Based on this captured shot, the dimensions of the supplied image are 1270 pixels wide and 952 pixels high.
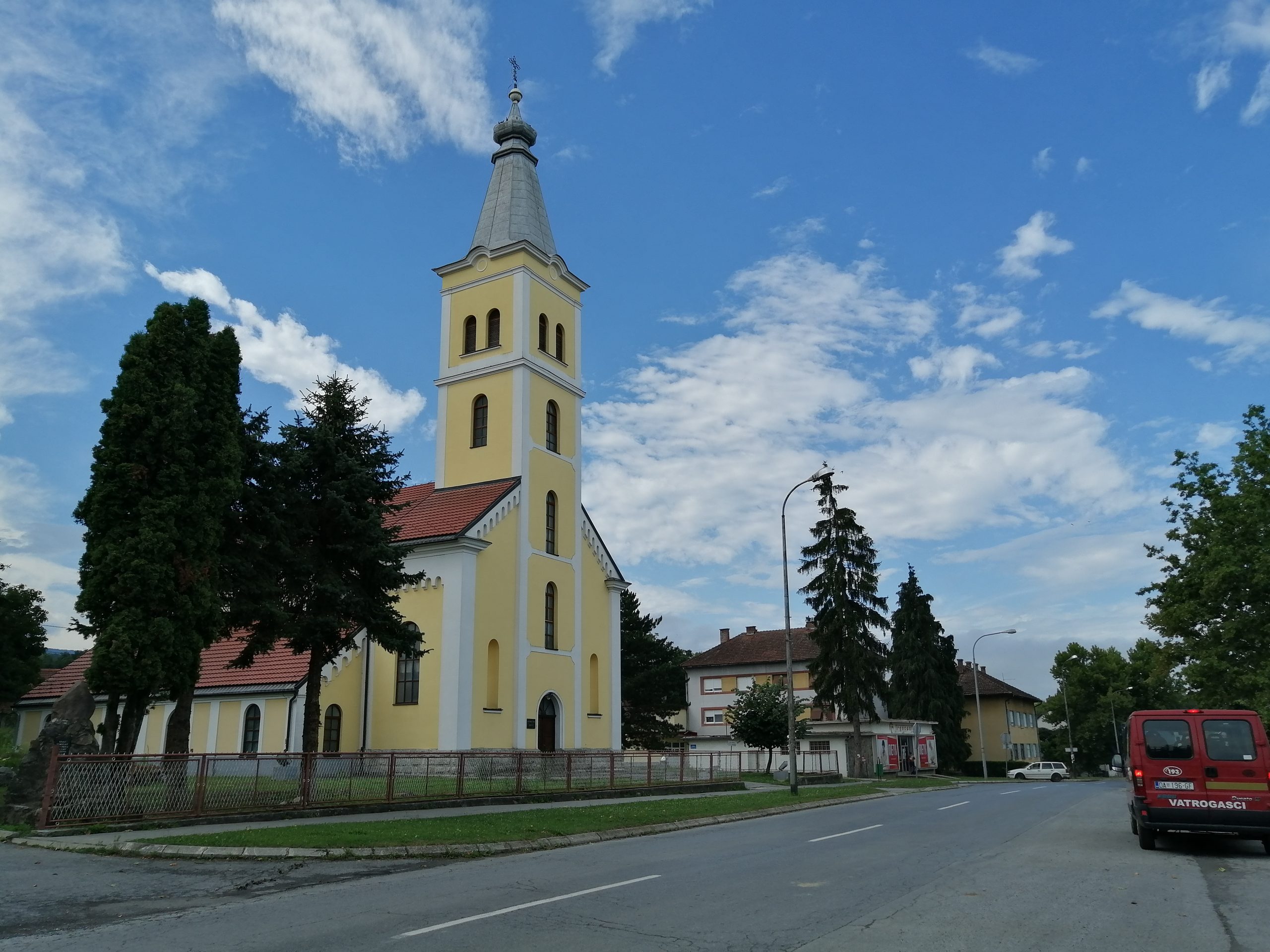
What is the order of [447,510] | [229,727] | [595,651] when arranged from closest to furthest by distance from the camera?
[229,727] → [447,510] → [595,651]

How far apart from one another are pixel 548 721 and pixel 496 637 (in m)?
4.12

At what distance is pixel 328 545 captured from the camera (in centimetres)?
2206

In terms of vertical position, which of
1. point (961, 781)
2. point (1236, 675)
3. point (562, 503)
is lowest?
point (961, 781)

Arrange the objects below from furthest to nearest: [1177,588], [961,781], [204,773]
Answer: [961,781], [1177,588], [204,773]

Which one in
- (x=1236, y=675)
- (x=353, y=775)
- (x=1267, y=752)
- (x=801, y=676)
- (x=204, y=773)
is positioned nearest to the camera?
(x=1267, y=752)

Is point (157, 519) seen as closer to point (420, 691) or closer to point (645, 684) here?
point (420, 691)

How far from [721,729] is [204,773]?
5684 centimetres

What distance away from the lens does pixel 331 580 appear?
21.3m

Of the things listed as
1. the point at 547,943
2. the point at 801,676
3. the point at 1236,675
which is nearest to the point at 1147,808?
the point at 547,943

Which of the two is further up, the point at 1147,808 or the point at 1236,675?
the point at 1236,675

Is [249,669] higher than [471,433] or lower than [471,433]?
lower

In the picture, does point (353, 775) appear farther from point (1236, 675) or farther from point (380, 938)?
point (1236, 675)

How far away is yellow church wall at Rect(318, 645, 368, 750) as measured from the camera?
3170 centimetres

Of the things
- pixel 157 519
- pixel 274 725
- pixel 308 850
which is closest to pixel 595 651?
pixel 274 725
